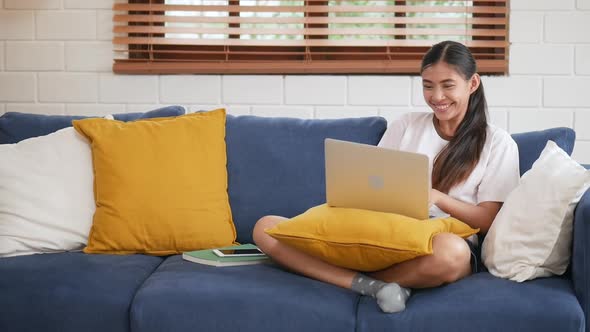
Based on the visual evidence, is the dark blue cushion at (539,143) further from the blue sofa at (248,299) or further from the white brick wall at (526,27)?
the white brick wall at (526,27)

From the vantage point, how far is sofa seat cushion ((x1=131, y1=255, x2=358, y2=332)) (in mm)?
2043

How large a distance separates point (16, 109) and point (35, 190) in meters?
0.87

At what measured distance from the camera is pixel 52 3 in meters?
3.30

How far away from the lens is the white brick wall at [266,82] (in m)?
3.22

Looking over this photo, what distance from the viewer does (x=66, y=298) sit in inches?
86.0

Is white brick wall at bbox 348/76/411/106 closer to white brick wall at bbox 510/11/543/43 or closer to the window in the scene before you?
the window

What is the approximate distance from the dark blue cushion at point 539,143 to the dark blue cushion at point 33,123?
120 cm

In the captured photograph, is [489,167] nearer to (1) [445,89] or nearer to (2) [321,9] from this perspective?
(1) [445,89]

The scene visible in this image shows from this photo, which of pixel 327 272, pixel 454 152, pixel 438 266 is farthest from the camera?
pixel 454 152

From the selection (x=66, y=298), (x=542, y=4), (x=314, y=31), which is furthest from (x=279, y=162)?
(x=542, y=4)

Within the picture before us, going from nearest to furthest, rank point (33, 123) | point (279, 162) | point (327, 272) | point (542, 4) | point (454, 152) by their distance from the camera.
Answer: point (327, 272)
point (454, 152)
point (279, 162)
point (33, 123)
point (542, 4)

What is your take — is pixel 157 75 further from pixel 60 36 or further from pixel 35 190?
pixel 35 190

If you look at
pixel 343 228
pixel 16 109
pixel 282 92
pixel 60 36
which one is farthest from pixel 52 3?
pixel 343 228

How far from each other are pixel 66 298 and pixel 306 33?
60.7 inches
